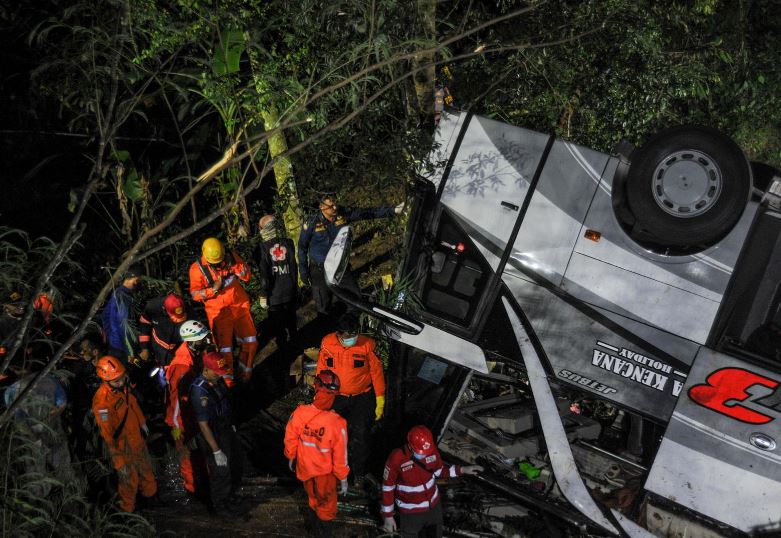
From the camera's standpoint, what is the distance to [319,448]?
218 inches

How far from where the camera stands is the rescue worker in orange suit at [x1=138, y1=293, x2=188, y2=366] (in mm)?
7191

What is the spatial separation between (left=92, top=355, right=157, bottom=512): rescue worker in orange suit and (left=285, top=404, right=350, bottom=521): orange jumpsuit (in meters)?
1.37

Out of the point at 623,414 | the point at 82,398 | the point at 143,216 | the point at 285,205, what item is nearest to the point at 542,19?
the point at 285,205

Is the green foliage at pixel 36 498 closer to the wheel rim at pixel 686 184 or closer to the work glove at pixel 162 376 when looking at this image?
the work glove at pixel 162 376

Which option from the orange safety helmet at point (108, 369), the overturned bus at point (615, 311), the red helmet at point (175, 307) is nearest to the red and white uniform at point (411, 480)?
the overturned bus at point (615, 311)

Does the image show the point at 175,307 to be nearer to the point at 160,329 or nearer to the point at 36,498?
the point at 160,329

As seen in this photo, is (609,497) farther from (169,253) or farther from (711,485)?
(169,253)

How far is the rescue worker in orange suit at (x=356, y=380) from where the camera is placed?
616cm

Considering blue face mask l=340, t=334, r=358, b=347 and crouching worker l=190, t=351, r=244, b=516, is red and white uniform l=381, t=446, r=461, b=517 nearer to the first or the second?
blue face mask l=340, t=334, r=358, b=347

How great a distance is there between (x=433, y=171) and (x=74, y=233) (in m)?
3.25

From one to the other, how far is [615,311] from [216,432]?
3.49 metres

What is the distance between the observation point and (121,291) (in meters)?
6.97

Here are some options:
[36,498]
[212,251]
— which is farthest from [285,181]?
[36,498]

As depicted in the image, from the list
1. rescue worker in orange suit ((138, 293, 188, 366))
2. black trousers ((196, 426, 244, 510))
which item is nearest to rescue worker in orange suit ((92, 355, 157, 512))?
black trousers ((196, 426, 244, 510))
